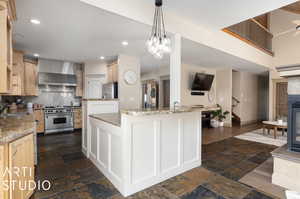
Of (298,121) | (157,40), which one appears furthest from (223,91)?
(157,40)

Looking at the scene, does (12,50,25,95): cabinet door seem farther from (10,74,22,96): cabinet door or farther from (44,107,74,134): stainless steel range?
(44,107,74,134): stainless steel range

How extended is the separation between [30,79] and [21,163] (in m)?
4.35

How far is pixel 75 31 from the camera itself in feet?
9.11

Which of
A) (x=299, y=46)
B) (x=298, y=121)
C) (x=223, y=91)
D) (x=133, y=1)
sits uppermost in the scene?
(x=299, y=46)

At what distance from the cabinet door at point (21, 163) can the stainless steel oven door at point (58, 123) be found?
3.68 m

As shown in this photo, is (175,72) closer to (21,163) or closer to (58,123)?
(21,163)

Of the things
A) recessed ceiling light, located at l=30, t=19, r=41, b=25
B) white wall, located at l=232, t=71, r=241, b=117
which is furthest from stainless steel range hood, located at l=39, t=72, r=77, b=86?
white wall, located at l=232, t=71, r=241, b=117

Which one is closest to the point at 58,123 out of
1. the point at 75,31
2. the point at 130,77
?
the point at 130,77

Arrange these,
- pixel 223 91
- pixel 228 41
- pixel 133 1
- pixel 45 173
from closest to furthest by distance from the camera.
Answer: pixel 133 1 < pixel 45 173 < pixel 228 41 < pixel 223 91

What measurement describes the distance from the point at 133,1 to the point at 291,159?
129 inches

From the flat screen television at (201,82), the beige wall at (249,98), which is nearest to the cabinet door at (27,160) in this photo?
the flat screen television at (201,82)

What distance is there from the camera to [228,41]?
3.99 meters

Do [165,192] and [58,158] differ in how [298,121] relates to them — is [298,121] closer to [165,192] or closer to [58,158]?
[165,192]

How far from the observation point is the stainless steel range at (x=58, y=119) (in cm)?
486
